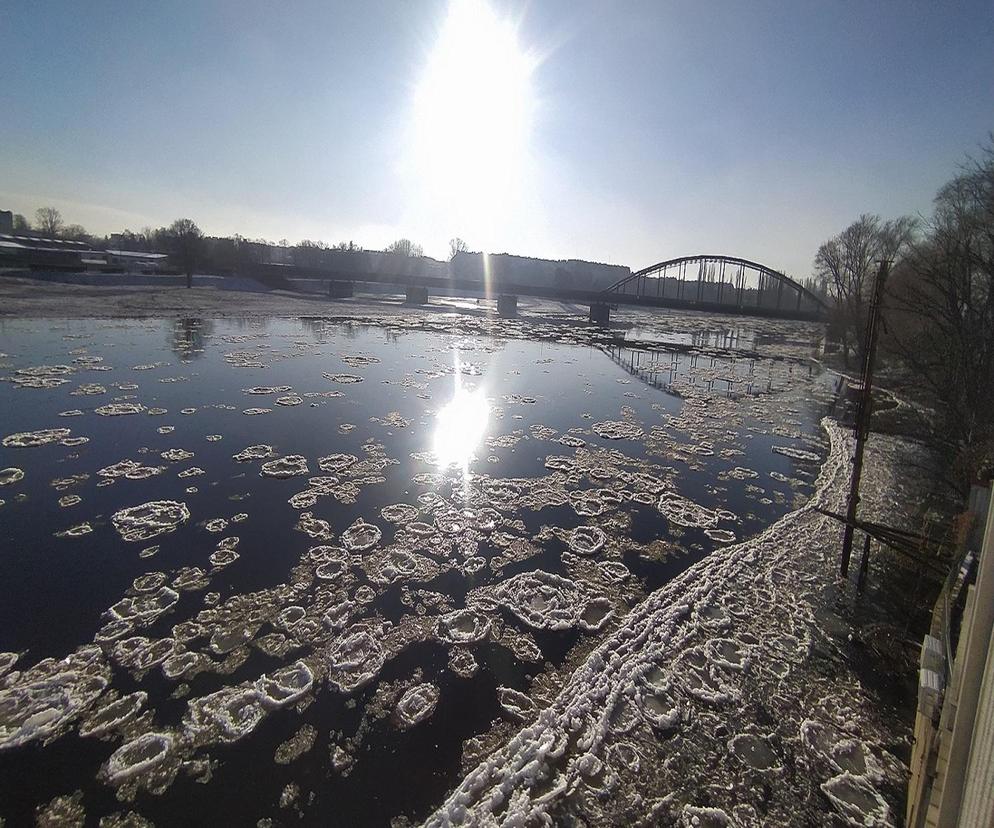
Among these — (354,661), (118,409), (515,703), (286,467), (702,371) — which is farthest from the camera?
(702,371)

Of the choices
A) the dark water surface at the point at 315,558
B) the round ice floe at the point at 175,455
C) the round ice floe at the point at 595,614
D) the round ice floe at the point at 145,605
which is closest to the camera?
the dark water surface at the point at 315,558

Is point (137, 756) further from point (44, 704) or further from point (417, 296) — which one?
point (417, 296)

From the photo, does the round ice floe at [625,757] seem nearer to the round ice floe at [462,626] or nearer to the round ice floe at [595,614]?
the round ice floe at [595,614]

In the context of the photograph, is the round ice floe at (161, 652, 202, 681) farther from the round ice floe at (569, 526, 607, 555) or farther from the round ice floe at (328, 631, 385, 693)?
the round ice floe at (569, 526, 607, 555)

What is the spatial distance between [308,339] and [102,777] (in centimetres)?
2404

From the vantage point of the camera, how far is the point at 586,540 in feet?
23.2

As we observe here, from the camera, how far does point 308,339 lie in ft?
82.7

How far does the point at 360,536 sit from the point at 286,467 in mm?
3038

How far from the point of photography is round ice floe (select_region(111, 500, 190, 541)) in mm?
6430

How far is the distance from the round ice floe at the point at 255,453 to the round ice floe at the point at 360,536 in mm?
3437

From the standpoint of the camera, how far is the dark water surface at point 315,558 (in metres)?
3.46

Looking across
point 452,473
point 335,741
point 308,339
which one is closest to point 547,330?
point 308,339

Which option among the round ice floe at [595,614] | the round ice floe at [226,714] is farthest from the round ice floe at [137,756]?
the round ice floe at [595,614]

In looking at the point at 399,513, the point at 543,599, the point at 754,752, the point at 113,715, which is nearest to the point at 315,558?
the point at 399,513
